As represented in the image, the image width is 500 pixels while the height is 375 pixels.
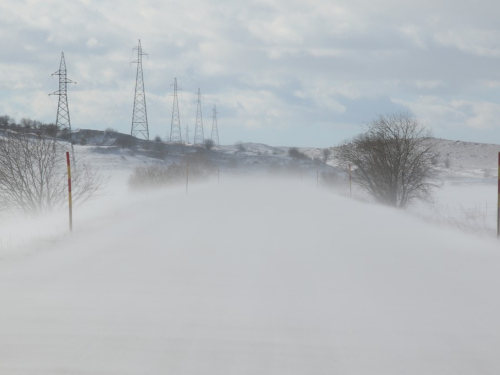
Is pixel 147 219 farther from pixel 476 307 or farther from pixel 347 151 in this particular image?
pixel 347 151

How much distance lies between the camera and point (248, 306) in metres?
8.00

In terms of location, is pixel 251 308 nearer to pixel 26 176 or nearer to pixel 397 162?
pixel 26 176

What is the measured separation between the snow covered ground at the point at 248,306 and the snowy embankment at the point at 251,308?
2cm

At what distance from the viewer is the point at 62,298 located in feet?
27.6

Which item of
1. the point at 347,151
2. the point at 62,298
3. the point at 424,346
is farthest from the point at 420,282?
the point at 347,151

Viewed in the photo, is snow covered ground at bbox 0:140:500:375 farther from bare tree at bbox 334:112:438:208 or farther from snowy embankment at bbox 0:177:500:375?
bare tree at bbox 334:112:438:208

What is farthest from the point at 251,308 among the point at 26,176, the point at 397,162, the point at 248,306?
the point at 397,162

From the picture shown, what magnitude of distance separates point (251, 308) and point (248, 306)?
12 cm

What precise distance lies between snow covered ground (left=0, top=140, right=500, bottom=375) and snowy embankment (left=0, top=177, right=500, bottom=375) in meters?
0.02

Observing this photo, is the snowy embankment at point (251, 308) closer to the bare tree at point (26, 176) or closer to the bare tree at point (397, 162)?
the bare tree at point (26, 176)

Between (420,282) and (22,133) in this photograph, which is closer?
(420,282)

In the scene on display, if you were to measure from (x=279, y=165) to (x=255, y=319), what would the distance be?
11467 cm

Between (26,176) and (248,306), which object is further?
(26,176)

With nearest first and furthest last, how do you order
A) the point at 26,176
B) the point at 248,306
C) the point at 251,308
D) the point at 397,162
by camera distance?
the point at 251,308, the point at 248,306, the point at 26,176, the point at 397,162
